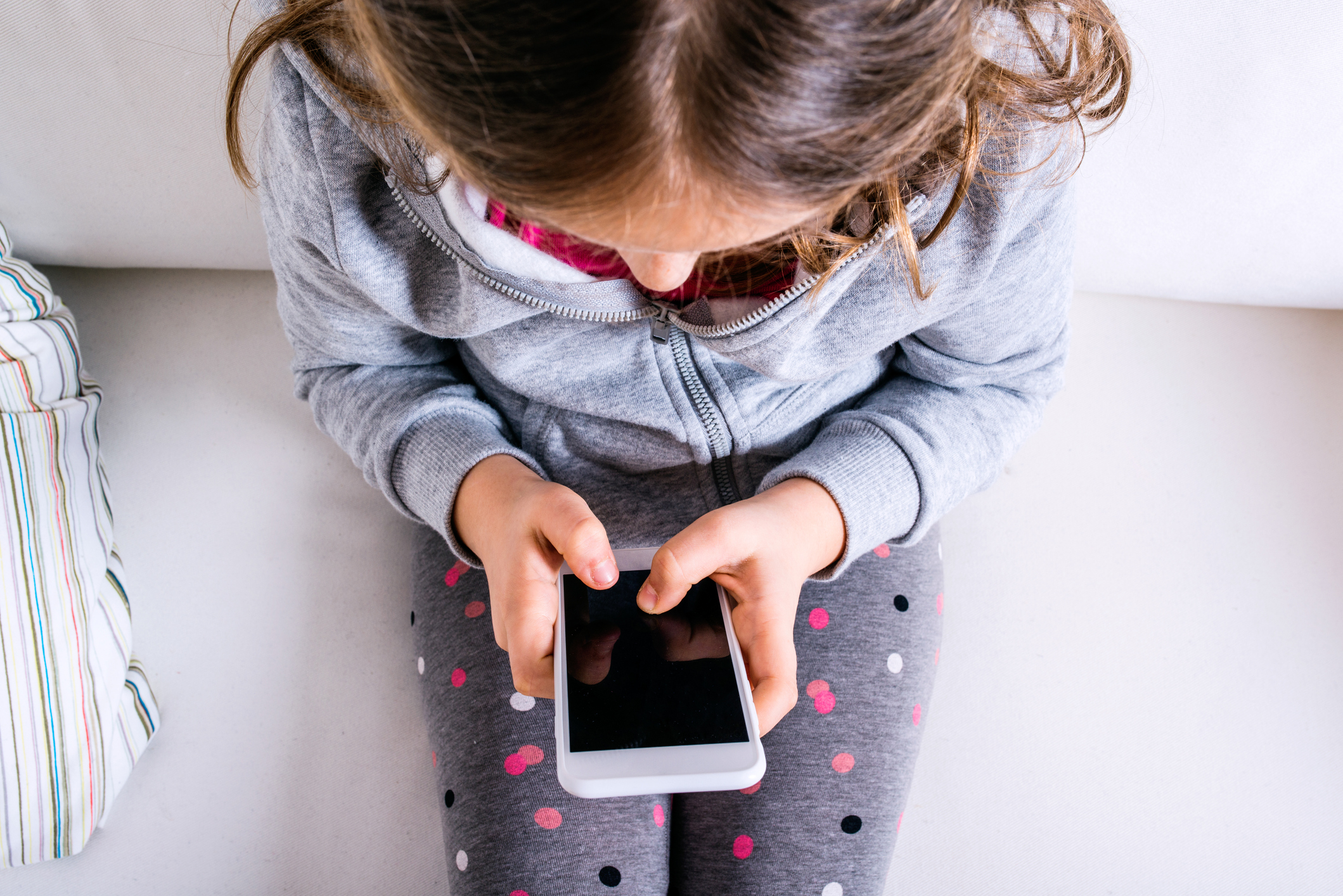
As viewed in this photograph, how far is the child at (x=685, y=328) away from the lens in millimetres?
272

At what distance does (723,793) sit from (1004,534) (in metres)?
0.36

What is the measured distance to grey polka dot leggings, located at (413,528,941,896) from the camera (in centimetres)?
52

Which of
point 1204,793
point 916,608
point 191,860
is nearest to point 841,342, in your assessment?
point 916,608

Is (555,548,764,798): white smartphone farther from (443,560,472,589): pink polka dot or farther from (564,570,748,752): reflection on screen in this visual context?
(443,560,472,589): pink polka dot

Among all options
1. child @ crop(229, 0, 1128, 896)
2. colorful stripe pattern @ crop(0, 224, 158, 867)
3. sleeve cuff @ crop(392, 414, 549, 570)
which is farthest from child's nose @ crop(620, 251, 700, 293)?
colorful stripe pattern @ crop(0, 224, 158, 867)

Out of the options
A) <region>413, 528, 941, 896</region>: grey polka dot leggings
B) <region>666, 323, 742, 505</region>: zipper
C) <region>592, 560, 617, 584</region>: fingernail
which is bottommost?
<region>413, 528, 941, 896</region>: grey polka dot leggings

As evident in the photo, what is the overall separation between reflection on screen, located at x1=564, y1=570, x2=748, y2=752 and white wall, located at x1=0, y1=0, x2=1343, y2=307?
1.56 feet

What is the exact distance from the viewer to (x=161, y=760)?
63 centimetres

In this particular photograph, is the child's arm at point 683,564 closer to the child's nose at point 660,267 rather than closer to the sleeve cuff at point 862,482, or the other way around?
the sleeve cuff at point 862,482

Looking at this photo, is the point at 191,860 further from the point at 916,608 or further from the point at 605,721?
the point at 916,608

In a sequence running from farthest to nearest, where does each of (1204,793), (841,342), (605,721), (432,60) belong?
(1204,793) → (841,342) → (605,721) → (432,60)

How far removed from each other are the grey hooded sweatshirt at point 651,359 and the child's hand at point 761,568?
3cm

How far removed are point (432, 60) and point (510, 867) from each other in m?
0.45

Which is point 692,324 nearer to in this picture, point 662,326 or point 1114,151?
point 662,326
